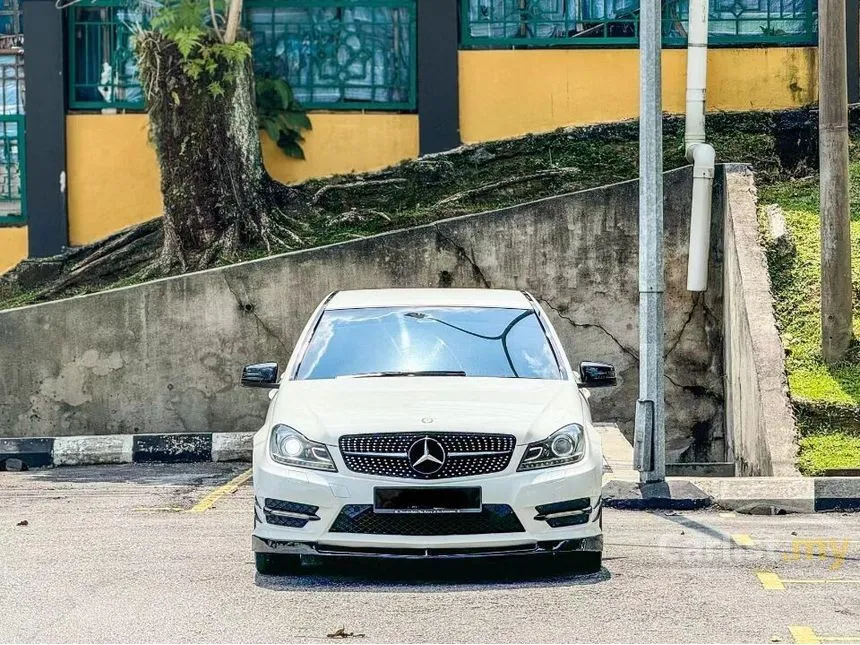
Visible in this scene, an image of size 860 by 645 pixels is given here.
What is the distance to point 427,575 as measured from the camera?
8461mm

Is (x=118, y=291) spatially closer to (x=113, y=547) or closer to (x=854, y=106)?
(x=113, y=547)

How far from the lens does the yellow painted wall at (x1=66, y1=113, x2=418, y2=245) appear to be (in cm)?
1856

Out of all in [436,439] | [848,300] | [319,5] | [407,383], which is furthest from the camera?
[319,5]

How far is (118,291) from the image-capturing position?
1520cm

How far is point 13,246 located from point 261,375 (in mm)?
10227

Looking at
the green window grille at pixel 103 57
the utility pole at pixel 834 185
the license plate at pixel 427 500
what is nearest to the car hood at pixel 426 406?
the license plate at pixel 427 500

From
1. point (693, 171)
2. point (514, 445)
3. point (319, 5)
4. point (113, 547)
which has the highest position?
point (319, 5)

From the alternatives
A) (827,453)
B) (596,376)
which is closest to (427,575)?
(596,376)

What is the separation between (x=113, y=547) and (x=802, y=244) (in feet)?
28.9

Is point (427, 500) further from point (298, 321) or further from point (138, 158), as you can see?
point (138, 158)

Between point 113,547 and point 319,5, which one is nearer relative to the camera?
point 113,547

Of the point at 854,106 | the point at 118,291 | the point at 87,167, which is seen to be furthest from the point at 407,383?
the point at 854,106

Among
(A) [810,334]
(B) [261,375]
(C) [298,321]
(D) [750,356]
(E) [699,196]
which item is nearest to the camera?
(B) [261,375]

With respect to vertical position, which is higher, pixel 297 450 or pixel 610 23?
pixel 610 23
